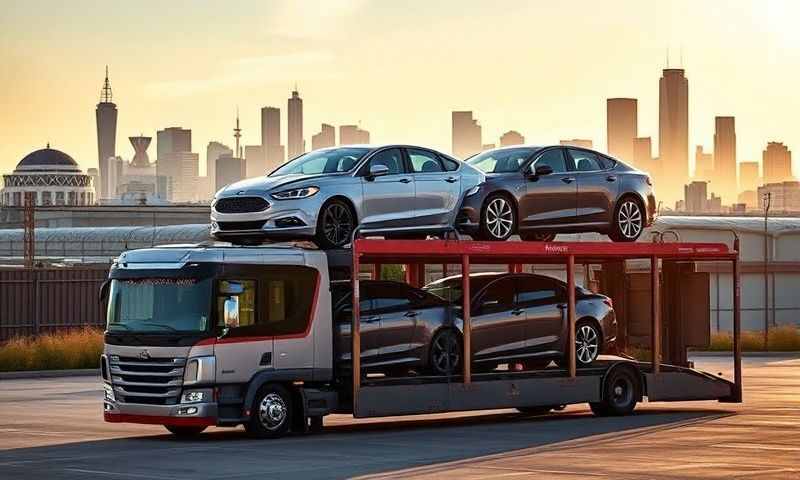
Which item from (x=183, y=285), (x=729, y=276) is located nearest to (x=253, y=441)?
(x=183, y=285)

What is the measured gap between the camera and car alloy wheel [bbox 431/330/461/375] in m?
23.5

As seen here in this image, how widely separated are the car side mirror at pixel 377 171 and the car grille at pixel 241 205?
164cm

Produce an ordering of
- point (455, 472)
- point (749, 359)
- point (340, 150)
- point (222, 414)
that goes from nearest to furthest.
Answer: point (455, 472) → point (222, 414) → point (340, 150) → point (749, 359)

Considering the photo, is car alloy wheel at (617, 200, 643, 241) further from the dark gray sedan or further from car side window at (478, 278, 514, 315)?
car side window at (478, 278, 514, 315)

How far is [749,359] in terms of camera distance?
50688 mm

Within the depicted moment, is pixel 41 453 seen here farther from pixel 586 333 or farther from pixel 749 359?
pixel 749 359

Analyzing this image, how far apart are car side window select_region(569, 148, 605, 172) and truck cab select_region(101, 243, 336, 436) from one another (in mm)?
5499

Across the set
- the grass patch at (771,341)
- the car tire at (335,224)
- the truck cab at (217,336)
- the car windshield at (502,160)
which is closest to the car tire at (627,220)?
the car windshield at (502,160)

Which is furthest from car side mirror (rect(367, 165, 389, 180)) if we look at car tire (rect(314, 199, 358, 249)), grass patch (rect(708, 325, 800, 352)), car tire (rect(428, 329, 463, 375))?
grass patch (rect(708, 325, 800, 352))

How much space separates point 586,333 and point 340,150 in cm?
515

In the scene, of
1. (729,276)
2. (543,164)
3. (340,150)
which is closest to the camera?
(340,150)

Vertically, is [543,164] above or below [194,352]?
above

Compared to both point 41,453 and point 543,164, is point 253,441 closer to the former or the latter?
point 41,453

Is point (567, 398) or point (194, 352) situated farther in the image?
point (567, 398)
